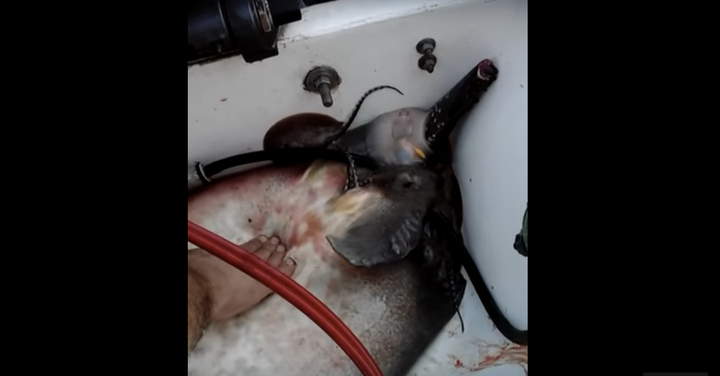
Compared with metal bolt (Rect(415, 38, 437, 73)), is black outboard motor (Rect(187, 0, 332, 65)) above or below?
above

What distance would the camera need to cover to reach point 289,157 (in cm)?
111

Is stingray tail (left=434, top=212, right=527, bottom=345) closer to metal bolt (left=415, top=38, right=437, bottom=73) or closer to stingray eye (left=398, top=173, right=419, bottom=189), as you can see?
stingray eye (left=398, top=173, right=419, bottom=189)

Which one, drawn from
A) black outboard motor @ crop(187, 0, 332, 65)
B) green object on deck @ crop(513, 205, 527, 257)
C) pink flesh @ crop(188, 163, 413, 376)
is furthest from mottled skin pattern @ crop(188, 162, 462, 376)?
black outboard motor @ crop(187, 0, 332, 65)

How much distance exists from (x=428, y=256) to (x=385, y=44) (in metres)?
0.34

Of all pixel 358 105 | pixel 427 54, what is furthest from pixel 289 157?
pixel 427 54

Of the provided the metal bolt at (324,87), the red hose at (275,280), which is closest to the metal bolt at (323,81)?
the metal bolt at (324,87)

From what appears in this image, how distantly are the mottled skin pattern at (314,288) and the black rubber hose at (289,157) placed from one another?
0.06ft

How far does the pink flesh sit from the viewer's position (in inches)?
41.7
